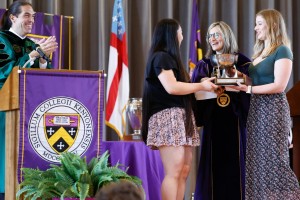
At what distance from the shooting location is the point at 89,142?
136 inches

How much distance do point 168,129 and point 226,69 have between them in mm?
598

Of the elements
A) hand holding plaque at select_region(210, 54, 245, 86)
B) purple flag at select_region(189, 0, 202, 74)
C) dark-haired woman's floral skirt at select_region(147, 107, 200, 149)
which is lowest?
dark-haired woman's floral skirt at select_region(147, 107, 200, 149)

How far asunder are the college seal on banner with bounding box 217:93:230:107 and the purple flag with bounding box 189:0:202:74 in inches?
85.7

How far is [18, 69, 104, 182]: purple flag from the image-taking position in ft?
10.9

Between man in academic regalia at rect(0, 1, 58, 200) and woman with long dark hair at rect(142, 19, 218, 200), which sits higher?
man in academic regalia at rect(0, 1, 58, 200)

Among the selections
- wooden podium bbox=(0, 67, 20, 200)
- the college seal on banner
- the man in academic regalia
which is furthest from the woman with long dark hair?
wooden podium bbox=(0, 67, 20, 200)

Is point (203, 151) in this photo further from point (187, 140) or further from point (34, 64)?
point (34, 64)

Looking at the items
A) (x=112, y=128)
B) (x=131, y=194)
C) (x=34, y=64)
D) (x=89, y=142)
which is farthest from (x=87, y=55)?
(x=131, y=194)

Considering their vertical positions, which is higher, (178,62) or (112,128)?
(178,62)

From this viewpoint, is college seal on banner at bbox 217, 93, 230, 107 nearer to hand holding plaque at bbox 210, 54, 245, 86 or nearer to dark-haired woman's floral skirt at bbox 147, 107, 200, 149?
hand holding plaque at bbox 210, 54, 245, 86

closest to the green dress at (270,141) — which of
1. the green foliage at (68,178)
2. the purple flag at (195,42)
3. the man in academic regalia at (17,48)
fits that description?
the green foliage at (68,178)

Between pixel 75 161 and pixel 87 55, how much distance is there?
2850mm

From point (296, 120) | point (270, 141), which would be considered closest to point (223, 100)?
point (270, 141)

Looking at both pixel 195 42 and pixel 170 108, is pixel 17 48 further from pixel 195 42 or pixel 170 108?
pixel 195 42
